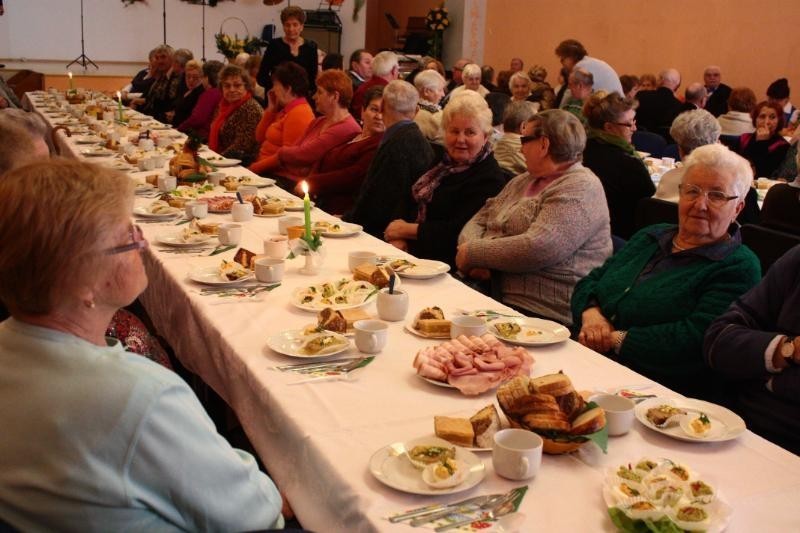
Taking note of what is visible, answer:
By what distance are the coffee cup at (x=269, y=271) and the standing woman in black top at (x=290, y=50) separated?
5.37 metres

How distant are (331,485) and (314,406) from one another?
27 cm

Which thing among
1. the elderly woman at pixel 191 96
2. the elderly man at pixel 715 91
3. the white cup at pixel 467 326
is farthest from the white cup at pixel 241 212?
the elderly man at pixel 715 91

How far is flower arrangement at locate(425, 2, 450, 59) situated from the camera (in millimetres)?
13703

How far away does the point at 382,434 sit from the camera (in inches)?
60.6

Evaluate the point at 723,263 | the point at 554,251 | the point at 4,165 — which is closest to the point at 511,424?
the point at 723,263

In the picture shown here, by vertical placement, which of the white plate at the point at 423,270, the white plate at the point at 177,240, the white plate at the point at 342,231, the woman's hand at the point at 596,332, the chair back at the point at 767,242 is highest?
the chair back at the point at 767,242

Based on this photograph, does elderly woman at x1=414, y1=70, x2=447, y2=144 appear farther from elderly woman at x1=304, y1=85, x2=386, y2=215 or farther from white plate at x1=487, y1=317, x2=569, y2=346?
white plate at x1=487, y1=317, x2=569, y2=346

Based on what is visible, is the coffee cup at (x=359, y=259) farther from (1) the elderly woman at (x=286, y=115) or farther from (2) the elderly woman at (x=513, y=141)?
(1) the elderly woman at (x=286, y=115)

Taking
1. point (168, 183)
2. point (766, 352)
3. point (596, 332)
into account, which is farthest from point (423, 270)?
point (168, 183)

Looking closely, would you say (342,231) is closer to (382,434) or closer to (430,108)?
(382,434)

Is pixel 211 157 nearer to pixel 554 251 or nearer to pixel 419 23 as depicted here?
pixel 554 251

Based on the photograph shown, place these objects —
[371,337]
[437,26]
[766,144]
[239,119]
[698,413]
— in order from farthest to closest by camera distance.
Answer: [437,26] < [766,144] < [239,119] < [371,337] < [698,413]

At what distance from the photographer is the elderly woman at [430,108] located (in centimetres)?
559

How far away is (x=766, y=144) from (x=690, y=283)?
4.50 m
